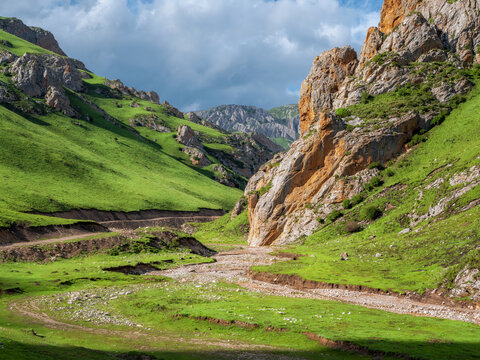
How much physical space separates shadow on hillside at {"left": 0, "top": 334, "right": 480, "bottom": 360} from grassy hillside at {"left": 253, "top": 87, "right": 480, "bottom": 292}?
18530 millimetres

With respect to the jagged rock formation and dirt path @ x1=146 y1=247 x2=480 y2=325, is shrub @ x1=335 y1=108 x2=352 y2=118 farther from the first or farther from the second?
dirt path @ x1=146 y1=247 x2=480 y2=325

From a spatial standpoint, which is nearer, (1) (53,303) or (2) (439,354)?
(2) (439,354)

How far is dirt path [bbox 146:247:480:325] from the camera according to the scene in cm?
3469

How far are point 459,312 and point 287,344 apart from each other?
1890cm

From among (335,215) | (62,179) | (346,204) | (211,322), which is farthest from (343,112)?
(62,179)

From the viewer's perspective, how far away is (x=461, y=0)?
11588cm

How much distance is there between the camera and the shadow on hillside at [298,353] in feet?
69.0

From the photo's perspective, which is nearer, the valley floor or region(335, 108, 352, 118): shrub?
the valley floor

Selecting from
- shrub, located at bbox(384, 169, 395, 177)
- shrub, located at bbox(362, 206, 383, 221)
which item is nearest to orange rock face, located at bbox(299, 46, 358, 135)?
shrub, located at bbox(384, 169, 395, 177)

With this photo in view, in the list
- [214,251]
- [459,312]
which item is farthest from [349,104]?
[459,312]

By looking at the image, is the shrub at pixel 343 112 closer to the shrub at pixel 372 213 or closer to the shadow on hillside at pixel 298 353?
the shrub at pixel 372 213

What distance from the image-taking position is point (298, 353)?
81.4 ft

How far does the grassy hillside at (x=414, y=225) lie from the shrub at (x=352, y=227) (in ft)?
0.70

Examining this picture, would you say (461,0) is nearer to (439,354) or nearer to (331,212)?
(331,212)
